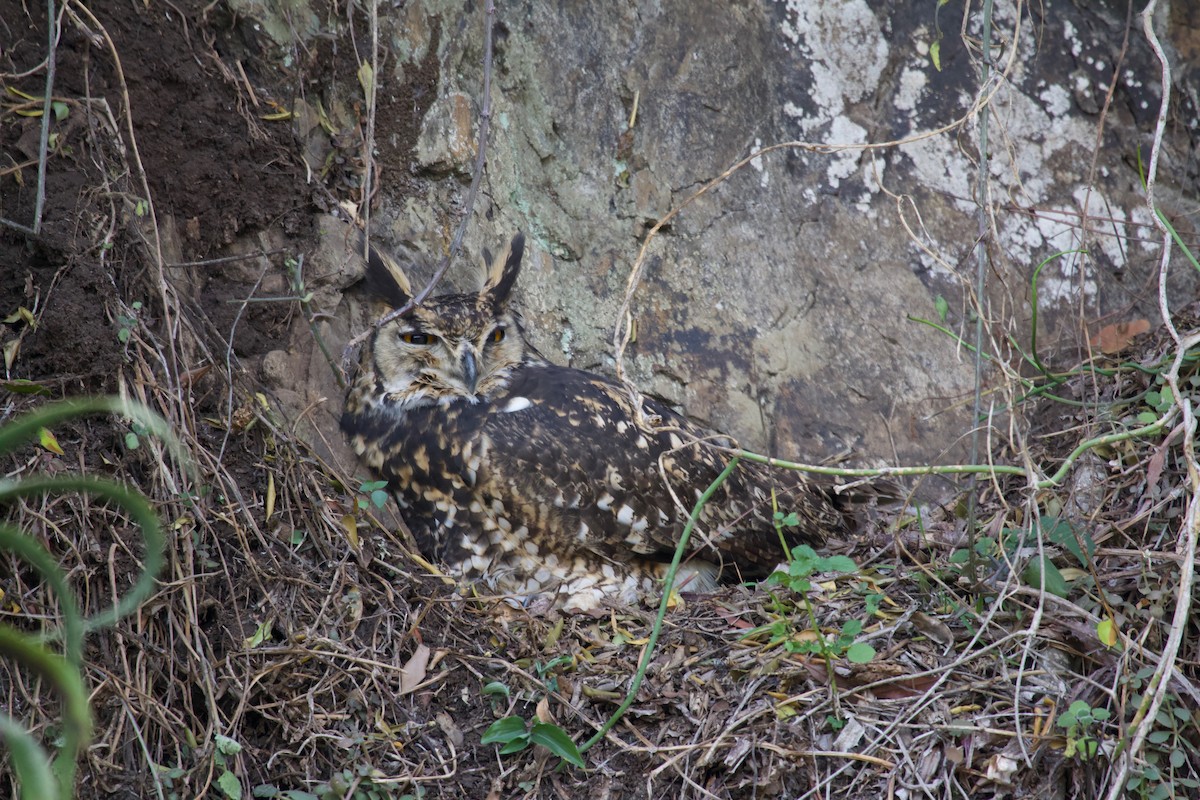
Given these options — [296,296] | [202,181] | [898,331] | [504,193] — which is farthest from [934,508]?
[202,181]

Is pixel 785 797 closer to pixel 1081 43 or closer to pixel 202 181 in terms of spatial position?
pixel 202 181

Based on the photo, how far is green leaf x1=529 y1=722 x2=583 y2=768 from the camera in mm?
2652

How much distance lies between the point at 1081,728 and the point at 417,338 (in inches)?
95.3

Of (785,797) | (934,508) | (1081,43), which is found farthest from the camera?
(1081,43)

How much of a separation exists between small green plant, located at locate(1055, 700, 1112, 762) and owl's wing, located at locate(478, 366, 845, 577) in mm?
1164

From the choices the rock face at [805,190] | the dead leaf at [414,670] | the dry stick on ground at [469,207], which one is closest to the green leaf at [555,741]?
the dead leaf at [414,670]

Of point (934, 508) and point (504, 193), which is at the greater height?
point (504, 193)

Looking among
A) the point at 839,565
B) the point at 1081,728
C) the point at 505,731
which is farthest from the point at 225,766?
the point at 1081,728

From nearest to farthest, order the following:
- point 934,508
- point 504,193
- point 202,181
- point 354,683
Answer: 1. point 354,683
2. point 202,181
3. point 934,508
4. point 504,193

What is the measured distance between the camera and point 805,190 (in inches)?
181

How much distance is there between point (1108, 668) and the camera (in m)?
2.59

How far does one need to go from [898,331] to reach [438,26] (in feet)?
7.79

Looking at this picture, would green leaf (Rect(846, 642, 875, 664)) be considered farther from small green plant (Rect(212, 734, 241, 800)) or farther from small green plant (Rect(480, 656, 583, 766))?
small green plant (Rect(212, 734, 241, 800))

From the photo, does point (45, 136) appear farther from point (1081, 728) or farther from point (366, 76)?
point (1081, 728)
